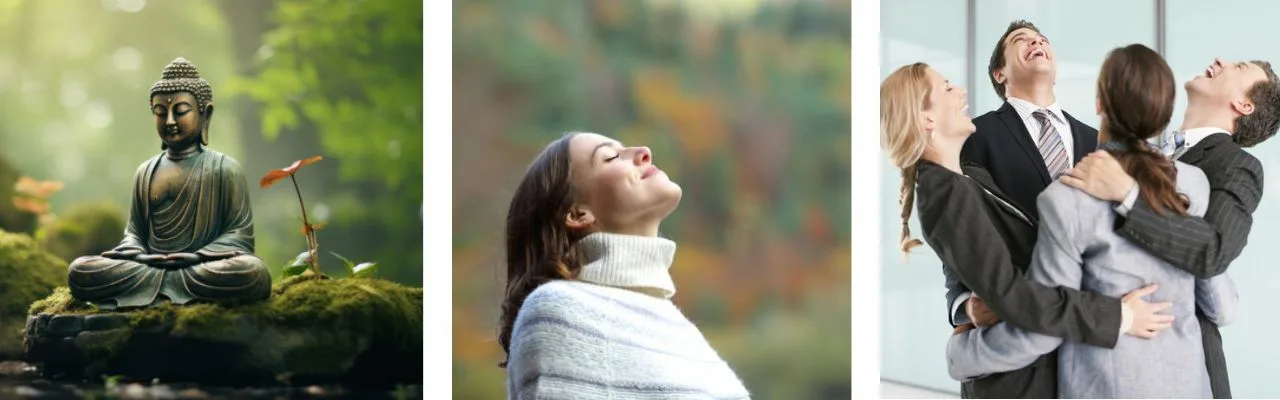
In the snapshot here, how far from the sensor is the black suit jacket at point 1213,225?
11.3 feet

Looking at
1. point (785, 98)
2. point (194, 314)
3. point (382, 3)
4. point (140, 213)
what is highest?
point (382, 3)

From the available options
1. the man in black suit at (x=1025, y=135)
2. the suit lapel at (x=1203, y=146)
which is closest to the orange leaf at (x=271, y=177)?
the man in black suit at (x=1025, y=135)

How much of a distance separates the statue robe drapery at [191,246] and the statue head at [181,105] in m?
0.07

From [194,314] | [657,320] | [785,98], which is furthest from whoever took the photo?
[785,98]

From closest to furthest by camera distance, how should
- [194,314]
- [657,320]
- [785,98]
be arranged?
[657,320], [194,314], [785,98]

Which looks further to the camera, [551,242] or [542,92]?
[542,92]

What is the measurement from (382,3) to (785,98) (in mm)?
1337

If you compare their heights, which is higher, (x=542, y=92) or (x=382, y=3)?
(x=382, y=3)

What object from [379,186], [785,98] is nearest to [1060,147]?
[785,98]

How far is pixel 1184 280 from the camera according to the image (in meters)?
3.50

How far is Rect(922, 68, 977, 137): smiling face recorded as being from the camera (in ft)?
11.8

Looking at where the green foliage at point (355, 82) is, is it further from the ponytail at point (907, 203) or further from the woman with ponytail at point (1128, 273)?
the woman with ponytail at point (1128, 273)

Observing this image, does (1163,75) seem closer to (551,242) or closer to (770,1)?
(770,1)

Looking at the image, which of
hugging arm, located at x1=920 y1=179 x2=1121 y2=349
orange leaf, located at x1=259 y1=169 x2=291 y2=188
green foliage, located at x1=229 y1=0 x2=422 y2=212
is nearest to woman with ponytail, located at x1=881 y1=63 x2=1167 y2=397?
hugging arm, located at x1=920 y1=179 x2=1121 y2=349
